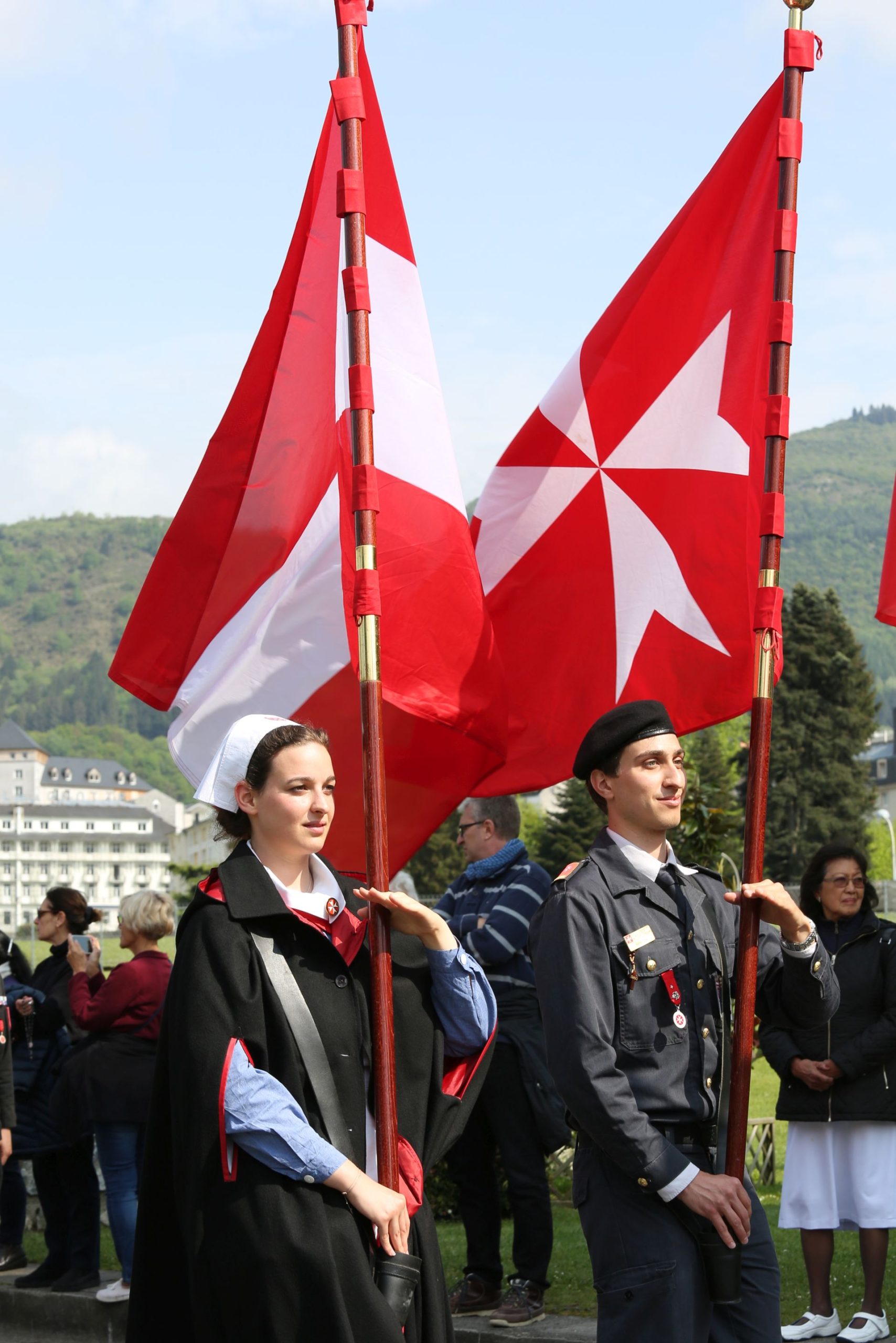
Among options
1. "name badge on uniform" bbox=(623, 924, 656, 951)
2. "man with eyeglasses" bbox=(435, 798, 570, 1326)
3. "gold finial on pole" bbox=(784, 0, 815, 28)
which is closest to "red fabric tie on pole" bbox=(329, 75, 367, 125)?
"gold finial on pole" bbox=(784, 0, 815, 28)

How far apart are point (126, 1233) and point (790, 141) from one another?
240 inches

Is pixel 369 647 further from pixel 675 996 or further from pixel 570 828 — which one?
pixel 570 828

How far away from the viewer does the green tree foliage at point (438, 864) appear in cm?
7331

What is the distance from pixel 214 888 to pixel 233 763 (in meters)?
0.34

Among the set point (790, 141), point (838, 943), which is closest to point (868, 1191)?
point (838, 943)

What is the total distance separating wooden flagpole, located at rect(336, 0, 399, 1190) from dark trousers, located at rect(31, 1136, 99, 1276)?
523cm

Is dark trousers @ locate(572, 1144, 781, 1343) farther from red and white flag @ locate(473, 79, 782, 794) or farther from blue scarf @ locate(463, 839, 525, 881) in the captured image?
blue scarf @ locate(463, 839, 525, 881)

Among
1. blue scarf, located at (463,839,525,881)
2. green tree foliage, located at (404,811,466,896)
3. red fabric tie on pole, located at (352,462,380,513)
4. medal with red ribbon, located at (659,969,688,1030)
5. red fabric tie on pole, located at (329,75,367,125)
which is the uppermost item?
red fabric tie on pole, located at (329,75,367,125)

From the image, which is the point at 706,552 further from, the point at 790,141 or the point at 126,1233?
the point at 126,1233

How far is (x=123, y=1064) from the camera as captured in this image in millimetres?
8312

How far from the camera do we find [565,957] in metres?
4.44

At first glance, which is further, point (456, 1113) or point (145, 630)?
point (145, 630)

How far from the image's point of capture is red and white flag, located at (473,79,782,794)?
20.1 ft

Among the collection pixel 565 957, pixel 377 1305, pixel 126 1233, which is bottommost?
pixel 126 1233
